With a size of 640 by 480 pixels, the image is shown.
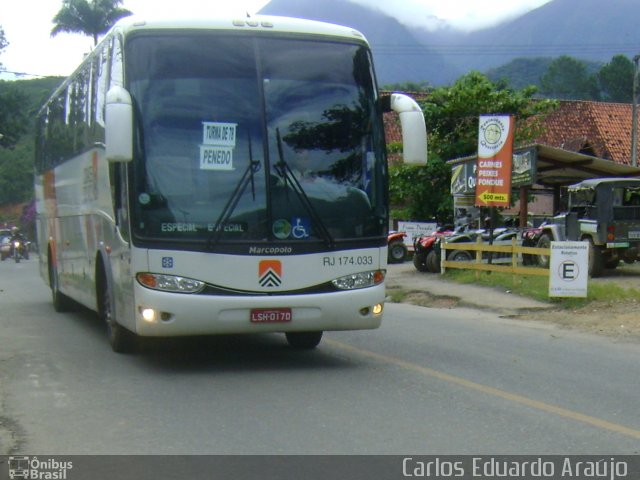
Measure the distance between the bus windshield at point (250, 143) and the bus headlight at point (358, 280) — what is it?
0.38 metres

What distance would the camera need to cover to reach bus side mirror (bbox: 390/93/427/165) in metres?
9.40

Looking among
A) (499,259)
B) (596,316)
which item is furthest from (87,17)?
(596,316)

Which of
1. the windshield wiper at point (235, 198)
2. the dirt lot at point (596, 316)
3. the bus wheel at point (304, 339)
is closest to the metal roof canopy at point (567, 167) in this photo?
the dirt lot at point (596, 316)

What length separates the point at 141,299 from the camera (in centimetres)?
903

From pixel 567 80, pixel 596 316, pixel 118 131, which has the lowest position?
pixel 596 316

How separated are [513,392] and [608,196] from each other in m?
14.0

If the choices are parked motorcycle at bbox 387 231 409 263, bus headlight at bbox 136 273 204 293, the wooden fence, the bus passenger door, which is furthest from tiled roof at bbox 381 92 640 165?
bus headlight at bbox 136 273 204 293

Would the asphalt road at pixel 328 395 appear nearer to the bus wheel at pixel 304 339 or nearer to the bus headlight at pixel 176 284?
the bus wheel at pixel 304 339

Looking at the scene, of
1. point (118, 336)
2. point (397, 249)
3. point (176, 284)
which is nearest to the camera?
point (176, 284)

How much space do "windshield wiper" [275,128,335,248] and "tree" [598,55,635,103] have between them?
80141 mm

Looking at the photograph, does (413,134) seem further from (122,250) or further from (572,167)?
(572,167)

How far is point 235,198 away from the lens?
357 inches

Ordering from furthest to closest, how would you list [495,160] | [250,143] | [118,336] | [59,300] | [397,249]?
[397,249] < [495,160] < [59,300] < [118,336] < [250,143]

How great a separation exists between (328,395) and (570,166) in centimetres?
2054
